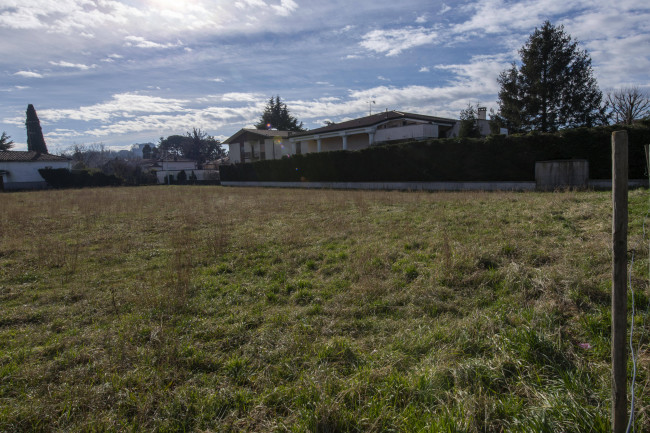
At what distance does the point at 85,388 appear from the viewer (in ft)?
9.02

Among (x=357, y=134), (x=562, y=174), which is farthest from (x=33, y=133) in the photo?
(x=562, y=174)

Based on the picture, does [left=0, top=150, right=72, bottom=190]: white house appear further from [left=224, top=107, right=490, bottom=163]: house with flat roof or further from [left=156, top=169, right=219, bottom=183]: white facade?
[left=224, top=107, right=490, bottom=163]: house with flat roof

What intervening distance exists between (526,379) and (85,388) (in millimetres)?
3337

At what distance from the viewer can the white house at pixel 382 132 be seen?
28212 mm

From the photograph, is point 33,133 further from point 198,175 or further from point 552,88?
point 552,88

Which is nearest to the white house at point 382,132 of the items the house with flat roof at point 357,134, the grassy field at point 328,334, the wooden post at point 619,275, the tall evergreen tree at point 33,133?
the house with flat roof at point 357,134

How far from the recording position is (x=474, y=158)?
18938 mm

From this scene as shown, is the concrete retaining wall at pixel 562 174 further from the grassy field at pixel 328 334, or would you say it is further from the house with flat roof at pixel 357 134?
the house with flat roof at pixel 357 134

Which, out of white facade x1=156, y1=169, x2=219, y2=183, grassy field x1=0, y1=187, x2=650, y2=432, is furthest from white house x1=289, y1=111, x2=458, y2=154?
grassy field x1=0, y1=187, x2=650, y2=432

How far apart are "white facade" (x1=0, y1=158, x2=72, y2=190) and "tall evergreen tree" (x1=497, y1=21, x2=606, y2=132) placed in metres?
51.1

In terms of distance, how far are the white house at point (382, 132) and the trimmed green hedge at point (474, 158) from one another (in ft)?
18.7

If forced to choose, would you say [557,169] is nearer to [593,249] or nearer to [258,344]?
[593,249]

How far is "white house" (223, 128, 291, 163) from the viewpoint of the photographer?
4412cm

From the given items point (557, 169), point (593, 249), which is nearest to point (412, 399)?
point (593, 249)
